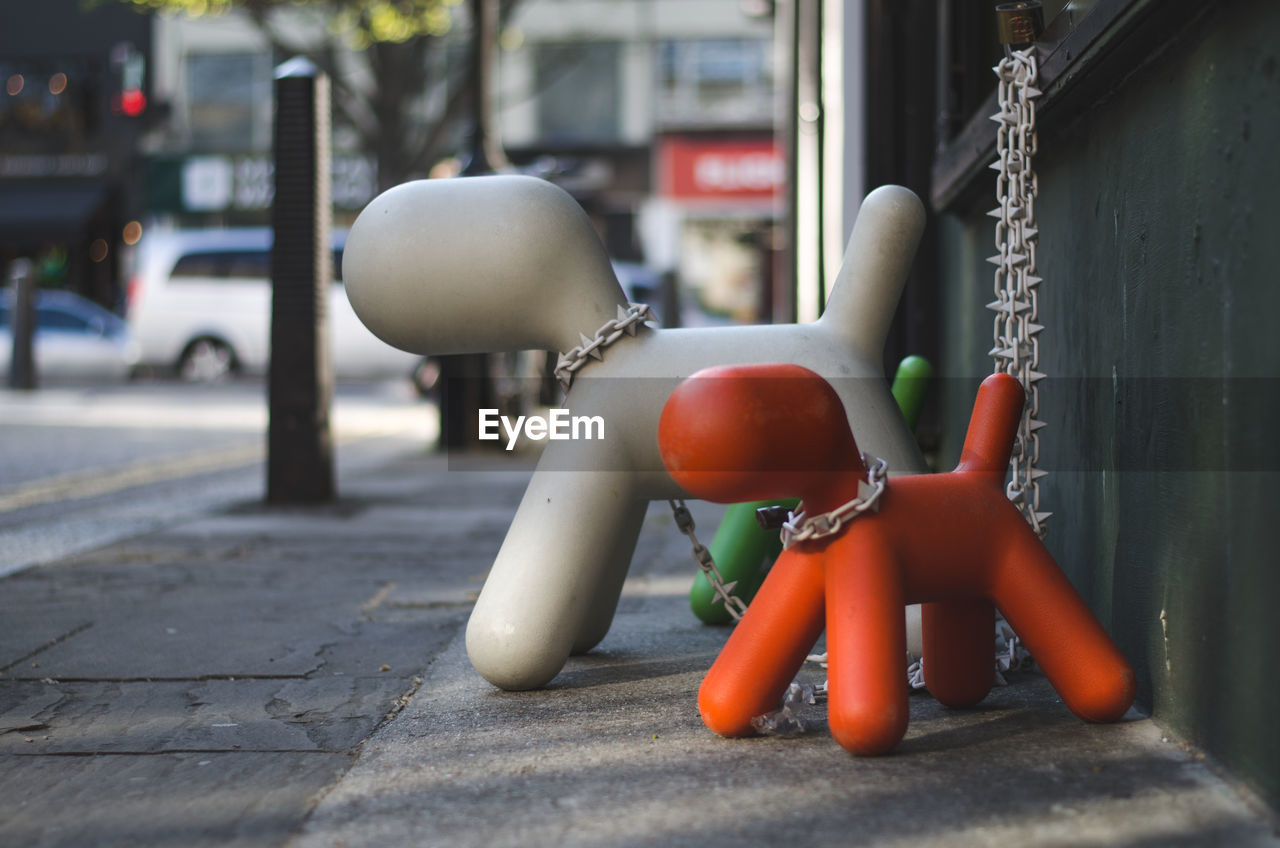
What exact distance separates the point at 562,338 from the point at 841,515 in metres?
0.78

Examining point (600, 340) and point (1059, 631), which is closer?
point (1059, 631)

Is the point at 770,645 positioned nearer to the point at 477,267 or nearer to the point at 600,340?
the point at 600,340

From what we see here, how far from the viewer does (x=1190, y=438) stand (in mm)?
1890

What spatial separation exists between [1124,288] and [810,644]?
834 mm

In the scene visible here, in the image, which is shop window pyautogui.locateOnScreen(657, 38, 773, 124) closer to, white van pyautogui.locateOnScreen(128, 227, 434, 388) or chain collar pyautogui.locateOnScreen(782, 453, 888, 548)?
white van pyautogui.locateOnScreen(128, 227, 434, 388)

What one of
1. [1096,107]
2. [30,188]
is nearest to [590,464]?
[1096,107]

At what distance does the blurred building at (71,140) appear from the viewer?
78.5ft

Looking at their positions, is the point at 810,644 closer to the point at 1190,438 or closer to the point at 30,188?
the point at 1190,438

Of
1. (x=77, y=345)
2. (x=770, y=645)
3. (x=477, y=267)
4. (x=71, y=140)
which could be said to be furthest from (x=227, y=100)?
(x=770, y=645)

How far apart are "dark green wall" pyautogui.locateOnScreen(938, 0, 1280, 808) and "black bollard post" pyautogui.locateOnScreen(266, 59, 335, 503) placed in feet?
11.4

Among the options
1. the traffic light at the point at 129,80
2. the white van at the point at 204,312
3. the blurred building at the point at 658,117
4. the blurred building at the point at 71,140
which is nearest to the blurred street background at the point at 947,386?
the white van at the point at 204,312

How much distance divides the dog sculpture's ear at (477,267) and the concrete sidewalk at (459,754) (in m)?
0.69

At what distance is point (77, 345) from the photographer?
18.1 m

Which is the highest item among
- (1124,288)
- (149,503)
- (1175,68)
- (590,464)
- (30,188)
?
(30,188)
